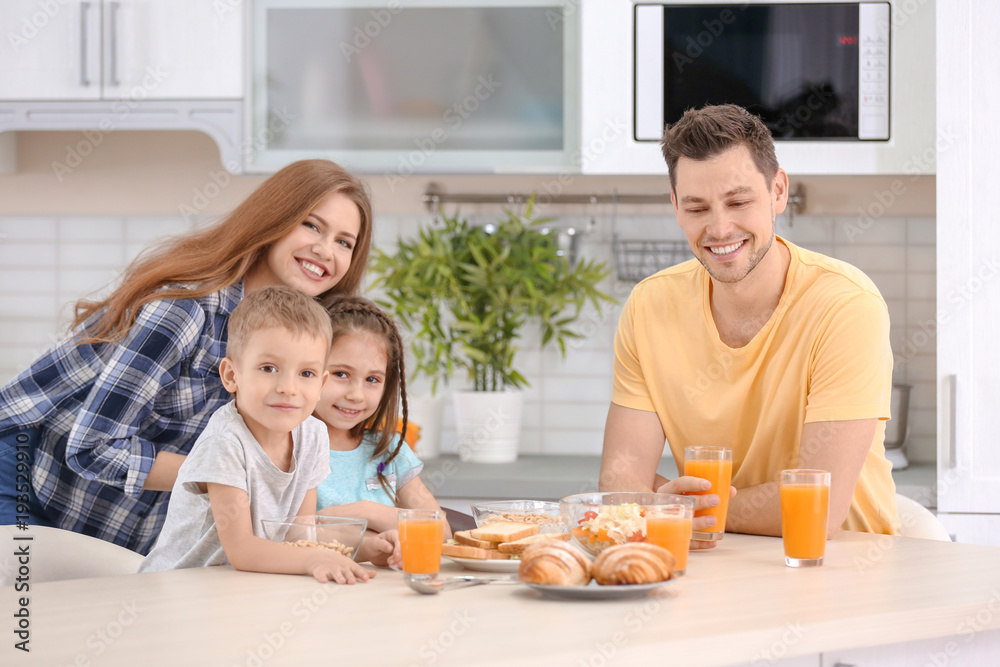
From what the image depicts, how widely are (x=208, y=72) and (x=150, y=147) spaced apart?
20.6 inches

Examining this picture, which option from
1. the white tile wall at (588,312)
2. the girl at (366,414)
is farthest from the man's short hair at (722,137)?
the white tile wall at (588,312)

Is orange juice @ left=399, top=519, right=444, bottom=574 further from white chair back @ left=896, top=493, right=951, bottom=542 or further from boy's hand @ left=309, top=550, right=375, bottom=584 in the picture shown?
white chair back @ left=896, top=493, right=951, bottom=542

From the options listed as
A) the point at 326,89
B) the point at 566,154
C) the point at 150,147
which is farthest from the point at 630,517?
the point at 150,147

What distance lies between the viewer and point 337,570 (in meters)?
1.12

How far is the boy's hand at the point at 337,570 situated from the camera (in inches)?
43.8

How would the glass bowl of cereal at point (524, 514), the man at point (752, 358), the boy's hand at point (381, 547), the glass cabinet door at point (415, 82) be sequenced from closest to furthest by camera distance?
1. the boy's hand at point (381, 547)
2. the glass bowl of cereal at point (524, 514)
3. the man at point (752, 358)
4. the glass cabinet door at point (415, 82)

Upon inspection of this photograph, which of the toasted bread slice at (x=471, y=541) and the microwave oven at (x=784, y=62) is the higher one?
the microwave oven at (x=784, y=62)

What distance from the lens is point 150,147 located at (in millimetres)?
3020

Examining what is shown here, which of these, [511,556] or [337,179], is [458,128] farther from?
[511,556]

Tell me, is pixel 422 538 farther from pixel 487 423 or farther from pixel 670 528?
pixel 487 423

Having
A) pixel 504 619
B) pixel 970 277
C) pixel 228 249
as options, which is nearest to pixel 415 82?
pixel 228 249

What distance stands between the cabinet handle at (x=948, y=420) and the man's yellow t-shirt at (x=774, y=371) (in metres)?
0.80

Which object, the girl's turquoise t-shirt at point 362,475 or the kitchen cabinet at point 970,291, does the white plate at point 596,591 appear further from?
the kitchen cabinet at point 970,291

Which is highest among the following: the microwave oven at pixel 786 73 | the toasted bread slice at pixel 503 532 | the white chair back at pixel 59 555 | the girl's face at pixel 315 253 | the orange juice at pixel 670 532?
the microwave oven at pixel 786 73
